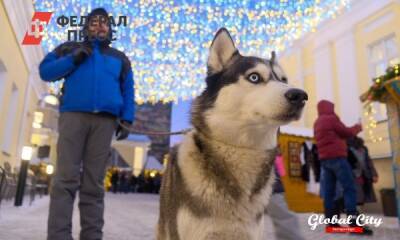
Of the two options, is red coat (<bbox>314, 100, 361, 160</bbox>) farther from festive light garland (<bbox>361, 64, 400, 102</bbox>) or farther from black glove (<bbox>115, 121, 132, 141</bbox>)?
black glove (<bbox>115, 121, 132, 141</bbox>)

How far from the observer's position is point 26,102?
1151cm

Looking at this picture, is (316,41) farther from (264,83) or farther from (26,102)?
(264,83)

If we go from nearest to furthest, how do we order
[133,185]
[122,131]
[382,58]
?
[122,131] → [382,58] → [133,185]

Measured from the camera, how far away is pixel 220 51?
1.98 m

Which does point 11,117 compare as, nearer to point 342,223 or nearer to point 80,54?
point 80,54

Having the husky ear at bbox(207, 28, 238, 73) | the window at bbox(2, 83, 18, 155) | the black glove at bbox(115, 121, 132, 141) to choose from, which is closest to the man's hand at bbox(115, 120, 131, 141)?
the black glove at bbox(115, 121, 132, 141)

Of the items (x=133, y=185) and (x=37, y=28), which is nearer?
(x=37, y=28)

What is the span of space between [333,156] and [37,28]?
7.41m

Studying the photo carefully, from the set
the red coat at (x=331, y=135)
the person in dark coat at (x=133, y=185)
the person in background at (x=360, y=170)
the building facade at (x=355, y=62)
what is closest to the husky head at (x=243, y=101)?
the red coat at (x=331, y=135)

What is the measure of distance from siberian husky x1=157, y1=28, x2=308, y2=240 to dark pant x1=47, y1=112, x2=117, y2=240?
98cm

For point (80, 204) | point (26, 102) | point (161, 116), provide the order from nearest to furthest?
point (80, 204), point (26, 102), point (161, 116)

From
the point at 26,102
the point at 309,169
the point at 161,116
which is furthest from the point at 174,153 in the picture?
the point at 161,116

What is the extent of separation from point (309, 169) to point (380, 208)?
8.09 feet

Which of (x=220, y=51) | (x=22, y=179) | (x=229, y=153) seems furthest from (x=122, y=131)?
(x=22, y=179)
